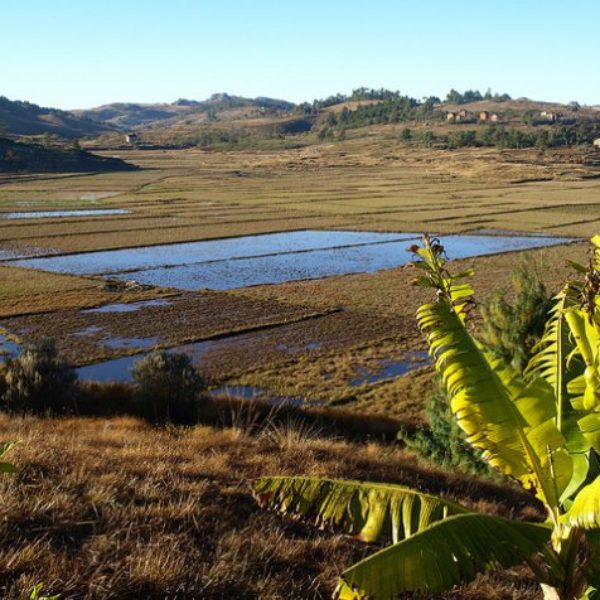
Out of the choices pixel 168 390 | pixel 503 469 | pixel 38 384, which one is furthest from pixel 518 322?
pixel 503 469

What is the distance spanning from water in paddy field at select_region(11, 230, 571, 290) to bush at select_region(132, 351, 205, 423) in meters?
22.0

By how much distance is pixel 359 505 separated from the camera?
504 centimetres

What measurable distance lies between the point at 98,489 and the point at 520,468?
14.2 ft

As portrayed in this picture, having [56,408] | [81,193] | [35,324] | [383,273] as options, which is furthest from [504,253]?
[81,193]

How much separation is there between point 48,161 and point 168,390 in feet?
417

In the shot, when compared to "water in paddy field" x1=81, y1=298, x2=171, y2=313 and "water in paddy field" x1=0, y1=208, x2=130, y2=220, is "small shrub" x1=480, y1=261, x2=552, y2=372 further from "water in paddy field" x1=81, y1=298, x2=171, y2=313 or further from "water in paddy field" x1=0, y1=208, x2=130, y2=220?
"water in paddy field" x1=0, y1=208, x2=130, y2=220

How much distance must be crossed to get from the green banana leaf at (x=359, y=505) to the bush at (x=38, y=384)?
1098 cm

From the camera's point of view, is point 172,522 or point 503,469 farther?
point 172,522

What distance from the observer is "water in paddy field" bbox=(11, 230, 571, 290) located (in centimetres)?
4141

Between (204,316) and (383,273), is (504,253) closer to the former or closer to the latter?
(383,273)

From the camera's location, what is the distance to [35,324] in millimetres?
29625

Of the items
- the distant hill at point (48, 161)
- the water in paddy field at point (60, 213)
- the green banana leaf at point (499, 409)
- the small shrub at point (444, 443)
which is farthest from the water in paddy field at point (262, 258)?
the distant hill at point (48, 161)

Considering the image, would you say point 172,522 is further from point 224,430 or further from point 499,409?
point 224,430

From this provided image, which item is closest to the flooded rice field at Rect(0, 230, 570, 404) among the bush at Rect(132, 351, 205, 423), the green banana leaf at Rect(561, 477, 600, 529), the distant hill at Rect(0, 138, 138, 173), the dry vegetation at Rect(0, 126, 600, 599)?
the dry vegetation at Rect(0, 126, 600, 599)
